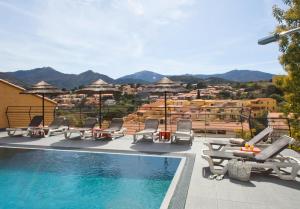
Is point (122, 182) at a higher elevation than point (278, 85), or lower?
lower

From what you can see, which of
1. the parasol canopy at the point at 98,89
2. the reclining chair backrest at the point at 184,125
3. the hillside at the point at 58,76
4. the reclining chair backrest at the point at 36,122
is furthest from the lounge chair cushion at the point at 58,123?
the hillside at the point at 58,76

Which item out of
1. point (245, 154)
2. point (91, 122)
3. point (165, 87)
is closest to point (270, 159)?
point (245, 154)

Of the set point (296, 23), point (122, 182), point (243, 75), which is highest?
point (243, 75)

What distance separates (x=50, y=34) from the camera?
15.6m

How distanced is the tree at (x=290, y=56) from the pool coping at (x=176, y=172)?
3164 mm

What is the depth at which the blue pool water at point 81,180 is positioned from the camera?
5656mm

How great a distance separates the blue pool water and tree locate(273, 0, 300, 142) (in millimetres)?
3595

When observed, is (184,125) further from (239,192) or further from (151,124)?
(239,192)

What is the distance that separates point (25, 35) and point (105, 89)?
794 cm

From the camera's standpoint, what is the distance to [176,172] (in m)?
6.84

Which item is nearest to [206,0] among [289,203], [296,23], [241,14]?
[241,14]

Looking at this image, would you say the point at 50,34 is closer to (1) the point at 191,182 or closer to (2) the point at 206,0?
(2) the point at 206,0

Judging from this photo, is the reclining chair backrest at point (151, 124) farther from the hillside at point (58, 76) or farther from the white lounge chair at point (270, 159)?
the hillside at point (58, 76)

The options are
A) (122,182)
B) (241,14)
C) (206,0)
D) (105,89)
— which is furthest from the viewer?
(241,14)
